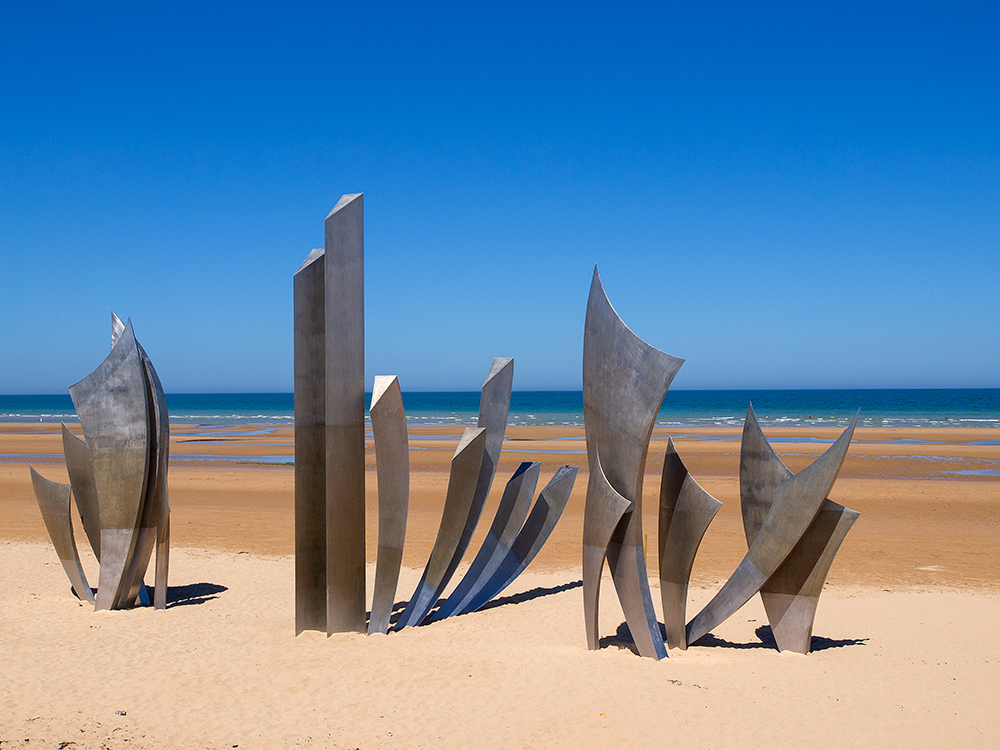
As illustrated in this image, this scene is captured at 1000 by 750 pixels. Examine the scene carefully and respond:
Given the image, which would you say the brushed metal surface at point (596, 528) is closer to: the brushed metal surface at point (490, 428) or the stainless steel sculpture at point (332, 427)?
the brushed metal surface at point (490, 428)

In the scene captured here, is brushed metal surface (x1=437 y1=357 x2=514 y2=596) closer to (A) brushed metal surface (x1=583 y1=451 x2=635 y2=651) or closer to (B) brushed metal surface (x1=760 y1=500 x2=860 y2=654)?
(A) brushed metal surface (x1=583 y1=451 x2=635 y2=651)

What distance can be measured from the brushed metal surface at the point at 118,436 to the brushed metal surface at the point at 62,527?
60 centimetres

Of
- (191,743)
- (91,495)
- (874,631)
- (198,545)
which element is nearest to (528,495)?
(874,631)

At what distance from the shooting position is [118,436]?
28.4ft

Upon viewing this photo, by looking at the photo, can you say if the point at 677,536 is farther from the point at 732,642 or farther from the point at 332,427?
the point at 332,427

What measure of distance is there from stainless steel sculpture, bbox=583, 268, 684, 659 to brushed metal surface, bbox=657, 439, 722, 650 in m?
0.33

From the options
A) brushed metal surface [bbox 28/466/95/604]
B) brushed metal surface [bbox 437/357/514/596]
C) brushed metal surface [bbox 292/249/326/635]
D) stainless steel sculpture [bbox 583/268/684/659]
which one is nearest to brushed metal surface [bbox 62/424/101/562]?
brushed metal surface [bbox 28/466/95/604]

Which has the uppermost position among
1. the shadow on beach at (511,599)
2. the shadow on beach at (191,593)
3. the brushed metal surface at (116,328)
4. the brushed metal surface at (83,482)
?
the brushed metal surface at (116,328)

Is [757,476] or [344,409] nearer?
[757,476]

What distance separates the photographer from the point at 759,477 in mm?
7566

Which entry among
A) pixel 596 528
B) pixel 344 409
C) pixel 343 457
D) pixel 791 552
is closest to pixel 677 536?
pixel 596 528

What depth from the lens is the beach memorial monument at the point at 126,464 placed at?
8.62m

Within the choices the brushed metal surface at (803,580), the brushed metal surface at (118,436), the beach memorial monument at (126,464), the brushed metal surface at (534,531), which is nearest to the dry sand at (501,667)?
the brushed metal surface at (803,580)

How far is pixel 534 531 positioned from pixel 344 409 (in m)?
3.28
